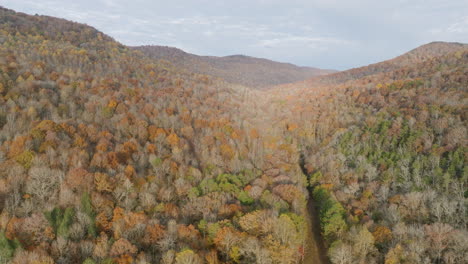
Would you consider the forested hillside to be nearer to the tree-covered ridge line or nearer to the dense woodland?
the dense woodland

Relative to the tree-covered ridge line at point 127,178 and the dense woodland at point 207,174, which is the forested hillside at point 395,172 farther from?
the tree-covered ridge line at point 127,178

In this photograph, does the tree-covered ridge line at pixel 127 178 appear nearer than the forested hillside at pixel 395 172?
Yes

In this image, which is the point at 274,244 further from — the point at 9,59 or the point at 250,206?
the point at 9,59

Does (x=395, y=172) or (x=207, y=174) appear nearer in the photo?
(x=207, y=174)

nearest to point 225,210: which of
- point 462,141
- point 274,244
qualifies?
point 274,244

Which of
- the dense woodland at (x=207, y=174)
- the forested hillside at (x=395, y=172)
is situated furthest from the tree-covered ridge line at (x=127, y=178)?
the forested hillside at (x=395, y=172)

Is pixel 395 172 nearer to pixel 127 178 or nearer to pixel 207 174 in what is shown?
pixel 207 174

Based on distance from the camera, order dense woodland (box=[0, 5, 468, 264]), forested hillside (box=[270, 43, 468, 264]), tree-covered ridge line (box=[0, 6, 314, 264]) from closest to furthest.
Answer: tree-covered ridge line (box=[0, 6, 314, 264])
dense woodland (box=[0, 5, 468, 264])
forested hillside (box=[270, 43, 468, 264])

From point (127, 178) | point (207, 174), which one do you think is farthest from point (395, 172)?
point (127, 178)

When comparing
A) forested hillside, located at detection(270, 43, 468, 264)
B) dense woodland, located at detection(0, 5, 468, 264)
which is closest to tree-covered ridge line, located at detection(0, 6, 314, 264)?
dense woodland, located at detection(0, 5, 468, 264)
